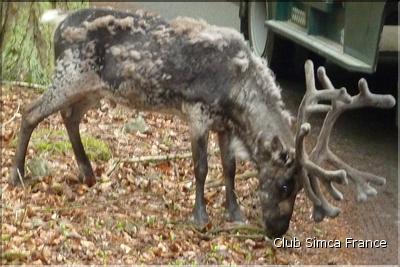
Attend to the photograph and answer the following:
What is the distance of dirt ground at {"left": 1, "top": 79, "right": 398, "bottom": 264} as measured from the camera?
6355mm

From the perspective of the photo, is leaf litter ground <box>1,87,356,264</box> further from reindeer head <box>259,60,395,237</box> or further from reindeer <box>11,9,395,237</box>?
reindeer head <box>259,60,395,237</box>

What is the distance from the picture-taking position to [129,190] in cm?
761

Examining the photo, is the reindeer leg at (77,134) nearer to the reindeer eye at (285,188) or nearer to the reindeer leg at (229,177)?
the reindeer leg at (229,177)

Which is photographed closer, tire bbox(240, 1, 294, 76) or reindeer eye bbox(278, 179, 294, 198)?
reindeer eye bbox(278, 179, 294, 198)

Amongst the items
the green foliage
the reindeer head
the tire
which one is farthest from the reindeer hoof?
the tire

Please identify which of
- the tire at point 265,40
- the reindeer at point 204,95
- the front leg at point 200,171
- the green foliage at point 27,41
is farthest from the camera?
the tire at point 265,40

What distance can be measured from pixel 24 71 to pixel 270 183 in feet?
14.6

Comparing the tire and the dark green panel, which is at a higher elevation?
the dark green panel

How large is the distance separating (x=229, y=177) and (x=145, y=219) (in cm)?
69

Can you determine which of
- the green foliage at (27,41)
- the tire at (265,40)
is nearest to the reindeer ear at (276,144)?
the green foliage at (27,41)

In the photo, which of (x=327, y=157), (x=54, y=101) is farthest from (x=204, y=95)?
(x=54, y=101)

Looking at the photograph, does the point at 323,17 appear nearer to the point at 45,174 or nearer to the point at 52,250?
the point at 45,174

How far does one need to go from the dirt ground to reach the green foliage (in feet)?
4.42

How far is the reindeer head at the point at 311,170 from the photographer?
6.27 m
